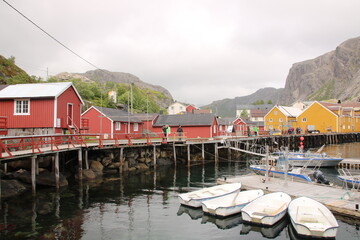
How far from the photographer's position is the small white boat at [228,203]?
14.8 m

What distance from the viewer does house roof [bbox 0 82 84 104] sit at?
86.1 ft

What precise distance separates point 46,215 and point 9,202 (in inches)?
144

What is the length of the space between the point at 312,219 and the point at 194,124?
104 feet

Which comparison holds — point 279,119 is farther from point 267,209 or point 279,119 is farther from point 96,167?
point 267,209

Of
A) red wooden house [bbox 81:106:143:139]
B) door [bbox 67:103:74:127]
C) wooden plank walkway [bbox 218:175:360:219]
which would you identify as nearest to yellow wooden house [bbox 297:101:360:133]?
red wooden house [bbox 81:106:143:139]

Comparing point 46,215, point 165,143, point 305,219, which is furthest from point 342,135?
point 46,215

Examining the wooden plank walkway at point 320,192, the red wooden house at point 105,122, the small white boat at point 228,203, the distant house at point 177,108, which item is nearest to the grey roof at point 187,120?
the red wooden house at point 105,122

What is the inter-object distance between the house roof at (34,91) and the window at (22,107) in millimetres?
584

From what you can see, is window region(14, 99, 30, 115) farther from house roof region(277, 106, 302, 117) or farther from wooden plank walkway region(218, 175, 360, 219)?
house roof region(277, 106, 302, 117)

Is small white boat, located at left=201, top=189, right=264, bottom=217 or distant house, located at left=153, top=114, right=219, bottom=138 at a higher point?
distant house, located at left=153, top=114, right=219, bottom=138

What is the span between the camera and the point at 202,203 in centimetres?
1559

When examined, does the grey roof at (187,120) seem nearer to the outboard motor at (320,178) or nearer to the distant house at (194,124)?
the distant house at (194,124)

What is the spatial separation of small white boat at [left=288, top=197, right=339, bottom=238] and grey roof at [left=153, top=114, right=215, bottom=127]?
2906 cm

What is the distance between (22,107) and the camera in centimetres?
2662
